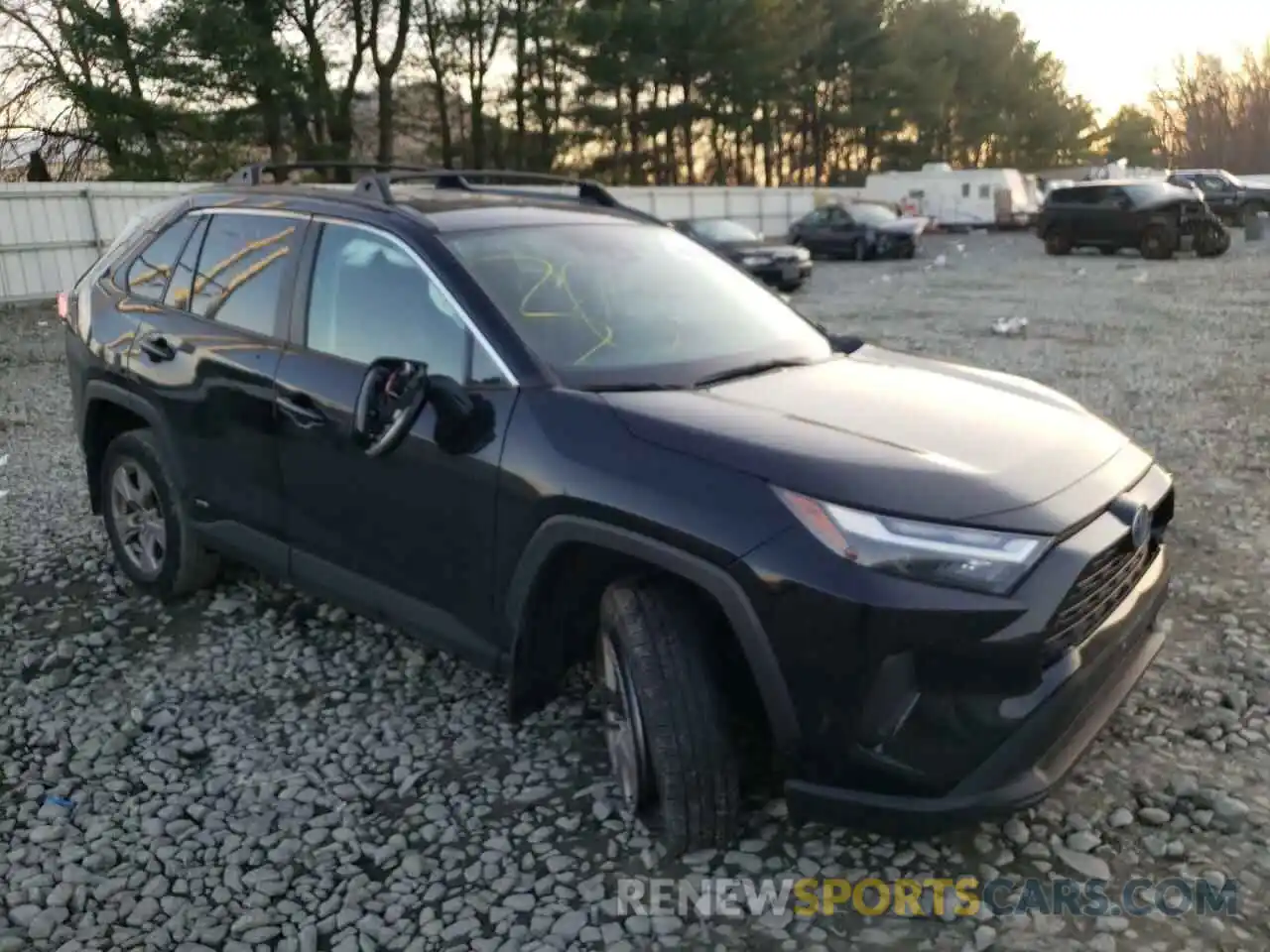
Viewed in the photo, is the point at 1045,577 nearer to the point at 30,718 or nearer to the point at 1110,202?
the point at 30,718

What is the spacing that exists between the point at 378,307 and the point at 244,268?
0.87 m

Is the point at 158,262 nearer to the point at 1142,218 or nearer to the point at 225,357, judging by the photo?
the point at 225,357

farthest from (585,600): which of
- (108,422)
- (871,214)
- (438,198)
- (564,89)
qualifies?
(564,89)

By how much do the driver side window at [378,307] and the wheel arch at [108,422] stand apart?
1012mm

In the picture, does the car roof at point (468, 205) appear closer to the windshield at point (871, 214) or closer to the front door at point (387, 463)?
the front door at point (387, 463)

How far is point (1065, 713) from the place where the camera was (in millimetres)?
2580

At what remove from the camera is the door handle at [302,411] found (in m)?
3.57

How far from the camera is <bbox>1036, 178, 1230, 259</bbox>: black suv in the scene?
21812 millimetres

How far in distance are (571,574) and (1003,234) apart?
36027 millimetres

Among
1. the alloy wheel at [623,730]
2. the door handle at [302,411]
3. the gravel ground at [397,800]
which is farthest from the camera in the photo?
the door handle at [302,411]

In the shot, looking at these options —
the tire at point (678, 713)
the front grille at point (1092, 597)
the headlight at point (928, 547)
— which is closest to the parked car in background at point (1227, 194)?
the front grille at point (1092, 597)

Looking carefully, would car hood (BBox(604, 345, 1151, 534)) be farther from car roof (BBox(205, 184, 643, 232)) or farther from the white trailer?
the white trailer

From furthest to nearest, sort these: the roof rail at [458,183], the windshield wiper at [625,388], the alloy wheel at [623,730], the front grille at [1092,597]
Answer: the roof rail at [458,183], the windshield wiper at [625,388], the alloy wheel at [623,730], the front grille at [1092,597]

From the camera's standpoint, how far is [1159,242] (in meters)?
21.9
